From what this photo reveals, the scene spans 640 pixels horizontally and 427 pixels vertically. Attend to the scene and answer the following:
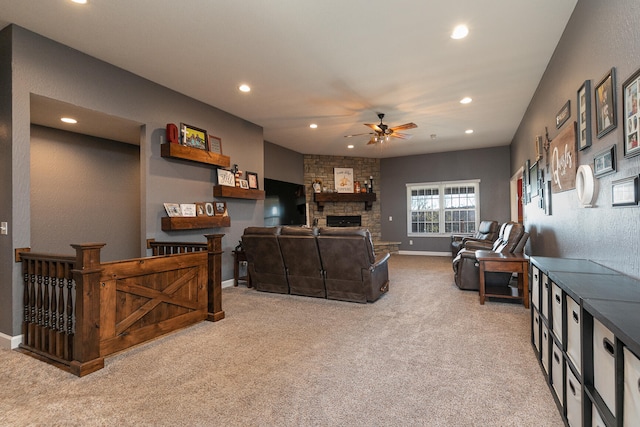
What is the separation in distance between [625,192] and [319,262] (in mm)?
2981

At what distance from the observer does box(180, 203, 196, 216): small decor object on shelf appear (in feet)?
14.6

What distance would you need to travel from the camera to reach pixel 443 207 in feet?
29.6

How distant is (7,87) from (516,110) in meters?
6.71

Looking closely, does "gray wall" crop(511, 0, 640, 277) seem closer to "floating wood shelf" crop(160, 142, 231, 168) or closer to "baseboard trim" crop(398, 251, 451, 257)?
"floating wood shelf" crop(160, 142, 231, 168)

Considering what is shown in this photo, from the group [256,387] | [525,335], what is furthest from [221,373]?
[525,335]

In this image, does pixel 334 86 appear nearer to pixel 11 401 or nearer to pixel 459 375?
pixel 459 375

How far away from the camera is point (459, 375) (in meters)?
2.19

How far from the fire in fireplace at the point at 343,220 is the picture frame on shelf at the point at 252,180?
3667 mm

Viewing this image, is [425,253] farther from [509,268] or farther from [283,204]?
[509,268]

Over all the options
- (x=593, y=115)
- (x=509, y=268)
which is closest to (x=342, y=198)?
(x=509, y=268)

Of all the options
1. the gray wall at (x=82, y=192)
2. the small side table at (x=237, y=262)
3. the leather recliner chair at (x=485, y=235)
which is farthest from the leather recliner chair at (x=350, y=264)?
the leather recliner chair at (x=485, y=235)

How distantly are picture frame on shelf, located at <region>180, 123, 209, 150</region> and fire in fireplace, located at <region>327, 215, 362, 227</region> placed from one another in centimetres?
500

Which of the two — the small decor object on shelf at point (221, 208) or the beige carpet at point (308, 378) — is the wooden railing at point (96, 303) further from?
the small decor object on shelf at point (221, 208)

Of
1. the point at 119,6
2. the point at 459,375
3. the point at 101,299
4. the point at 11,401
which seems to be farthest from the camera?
the point at 119,6
